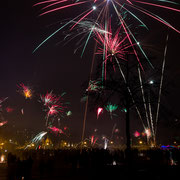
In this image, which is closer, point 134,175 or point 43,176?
point 134,175

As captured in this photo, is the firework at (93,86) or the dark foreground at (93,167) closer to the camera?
the dark foreground at (93,167)

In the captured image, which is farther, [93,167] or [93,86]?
[93,86]

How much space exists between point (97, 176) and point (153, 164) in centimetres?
500

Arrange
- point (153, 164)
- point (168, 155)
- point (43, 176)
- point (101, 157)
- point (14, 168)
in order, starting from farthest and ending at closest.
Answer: point (168, 155) → point (153, 164) → point (101, 157) → point (43, 176) → point (14, 168)

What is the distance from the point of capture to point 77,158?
1251cm

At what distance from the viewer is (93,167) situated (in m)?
11.8

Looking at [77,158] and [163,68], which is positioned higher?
[163,68]

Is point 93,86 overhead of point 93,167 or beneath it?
overhead

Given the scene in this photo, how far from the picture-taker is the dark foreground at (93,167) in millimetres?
9570

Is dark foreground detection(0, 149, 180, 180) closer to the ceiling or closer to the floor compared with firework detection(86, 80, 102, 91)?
closer to the floor

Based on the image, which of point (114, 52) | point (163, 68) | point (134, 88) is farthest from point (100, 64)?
point (163, 68)

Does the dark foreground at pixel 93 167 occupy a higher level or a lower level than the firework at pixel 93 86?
lower

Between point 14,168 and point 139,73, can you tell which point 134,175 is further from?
point 139,73

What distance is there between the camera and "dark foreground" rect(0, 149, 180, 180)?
31.4 ft
